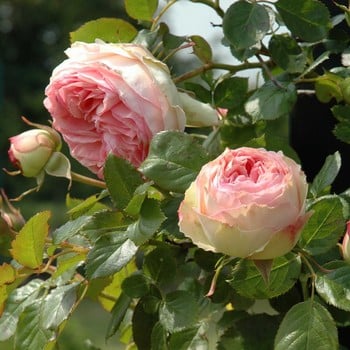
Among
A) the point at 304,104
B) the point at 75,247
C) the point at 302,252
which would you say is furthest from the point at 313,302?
the point at 304,104

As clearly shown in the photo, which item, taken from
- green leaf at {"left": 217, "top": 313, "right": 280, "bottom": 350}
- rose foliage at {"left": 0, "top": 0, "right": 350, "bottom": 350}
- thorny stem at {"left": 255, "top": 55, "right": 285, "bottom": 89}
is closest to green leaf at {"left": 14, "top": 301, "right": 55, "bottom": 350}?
rose foliage at {"left": 0, "top": 0, "right": 350, "bottom": 350}

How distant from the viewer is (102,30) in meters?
0.64

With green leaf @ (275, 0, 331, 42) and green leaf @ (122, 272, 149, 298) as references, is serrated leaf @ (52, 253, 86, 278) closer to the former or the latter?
green leaf @ (122, 272, 149, 298)

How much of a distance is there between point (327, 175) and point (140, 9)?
0.64 feet

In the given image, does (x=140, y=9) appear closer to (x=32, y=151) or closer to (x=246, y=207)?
(x=32, y=151)

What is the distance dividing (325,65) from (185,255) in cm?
18

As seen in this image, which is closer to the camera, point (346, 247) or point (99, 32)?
point (346, 247)

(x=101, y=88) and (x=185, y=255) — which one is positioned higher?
(x=101, y=88)

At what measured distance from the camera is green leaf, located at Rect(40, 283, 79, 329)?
1.86 ft

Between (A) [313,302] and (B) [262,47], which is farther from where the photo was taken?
Answer: (B) [262,47]

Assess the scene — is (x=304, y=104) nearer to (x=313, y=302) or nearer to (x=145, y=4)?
(x=145, y=4)

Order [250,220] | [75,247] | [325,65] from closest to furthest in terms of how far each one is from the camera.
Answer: [250,220] < [75,247] < [325,65]

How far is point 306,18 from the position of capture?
0.62 meters

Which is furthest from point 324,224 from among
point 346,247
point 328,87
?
point 328,87
